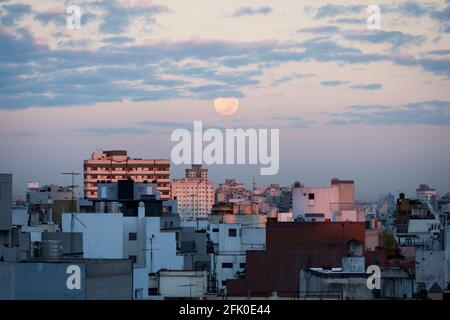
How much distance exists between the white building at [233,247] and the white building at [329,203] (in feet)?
7.00

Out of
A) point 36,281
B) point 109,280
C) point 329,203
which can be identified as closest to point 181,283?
point 109,280

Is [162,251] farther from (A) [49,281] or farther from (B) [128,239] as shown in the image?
(A) [49,281]

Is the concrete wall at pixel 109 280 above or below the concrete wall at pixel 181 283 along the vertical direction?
above

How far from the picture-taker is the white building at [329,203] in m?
34.7

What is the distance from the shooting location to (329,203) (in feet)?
117

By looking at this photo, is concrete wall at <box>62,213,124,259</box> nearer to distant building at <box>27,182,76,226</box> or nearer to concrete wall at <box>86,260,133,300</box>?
distant building at <box>27,182,76,226</box>

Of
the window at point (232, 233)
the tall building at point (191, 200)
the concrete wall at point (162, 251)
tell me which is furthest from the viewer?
the tall building at point (191, 200)

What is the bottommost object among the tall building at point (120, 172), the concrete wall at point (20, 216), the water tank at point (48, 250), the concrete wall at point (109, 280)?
the concrete wall at point (109, 280)

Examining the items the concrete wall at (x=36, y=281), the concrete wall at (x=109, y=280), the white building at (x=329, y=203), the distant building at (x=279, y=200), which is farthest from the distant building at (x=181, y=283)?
the distant building at (x=279, y=200)

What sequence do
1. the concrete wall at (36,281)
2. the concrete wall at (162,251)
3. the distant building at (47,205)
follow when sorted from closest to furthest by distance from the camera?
the concrete wall at (36,281)
the concrete wall at (162,251)
the distant building at (47,205)

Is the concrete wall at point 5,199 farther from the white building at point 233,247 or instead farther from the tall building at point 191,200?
the tall building at point 191,200
